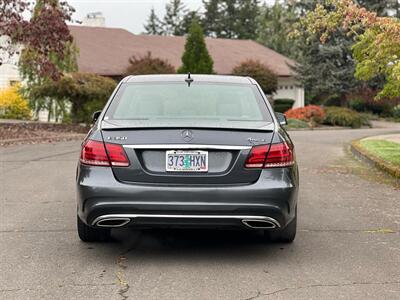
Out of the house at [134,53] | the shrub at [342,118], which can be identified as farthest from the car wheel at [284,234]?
the shrub at [342,118]

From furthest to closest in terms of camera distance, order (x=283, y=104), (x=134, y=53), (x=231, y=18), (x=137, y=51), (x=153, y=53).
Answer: (x=231, y=18), (x=283, y=104), (x=153, y=53), (x=137, y=51), (x=134, y=53)

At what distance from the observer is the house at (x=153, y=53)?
119ft

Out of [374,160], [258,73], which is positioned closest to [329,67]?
[258,73]

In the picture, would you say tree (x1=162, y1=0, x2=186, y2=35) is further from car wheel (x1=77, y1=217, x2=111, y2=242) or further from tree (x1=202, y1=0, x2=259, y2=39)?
car wheel (x1=77, y1=217, x2=111, y2=242)

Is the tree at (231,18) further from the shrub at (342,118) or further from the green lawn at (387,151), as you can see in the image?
the green lawn at (387,151)

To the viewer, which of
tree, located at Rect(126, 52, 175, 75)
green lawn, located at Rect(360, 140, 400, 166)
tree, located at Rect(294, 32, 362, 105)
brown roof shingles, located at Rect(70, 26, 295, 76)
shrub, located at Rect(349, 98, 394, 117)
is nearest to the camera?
green lawn, located at Rect(360, 140, 400, 166)

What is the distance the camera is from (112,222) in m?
5.45

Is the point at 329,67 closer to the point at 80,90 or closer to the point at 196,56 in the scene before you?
the point at 196,56

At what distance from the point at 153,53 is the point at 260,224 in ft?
117

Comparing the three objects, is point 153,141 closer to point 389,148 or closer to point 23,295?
point 23,295

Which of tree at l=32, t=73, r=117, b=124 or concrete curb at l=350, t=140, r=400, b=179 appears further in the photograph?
tree at l=32, t=73, r=117, b=124

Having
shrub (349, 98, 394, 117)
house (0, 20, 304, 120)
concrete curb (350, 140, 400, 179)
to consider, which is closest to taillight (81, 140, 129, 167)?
concrete curb (350, 140, 400, 179)

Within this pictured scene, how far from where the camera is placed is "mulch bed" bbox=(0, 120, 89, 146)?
1894 centimetres

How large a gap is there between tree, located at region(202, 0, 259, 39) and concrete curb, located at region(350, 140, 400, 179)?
59108 mm
